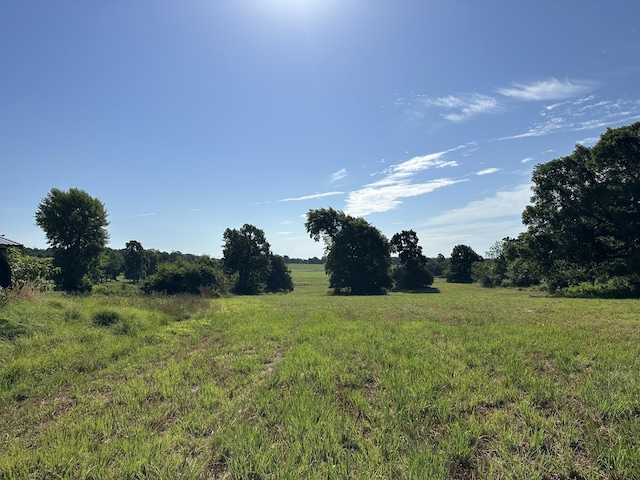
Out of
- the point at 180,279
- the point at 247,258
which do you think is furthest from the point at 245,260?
the point at 180,279

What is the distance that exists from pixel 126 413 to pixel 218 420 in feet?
5.06

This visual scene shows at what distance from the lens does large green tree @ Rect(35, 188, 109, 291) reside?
3991 cm

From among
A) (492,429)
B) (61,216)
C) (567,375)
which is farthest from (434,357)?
(61,216)

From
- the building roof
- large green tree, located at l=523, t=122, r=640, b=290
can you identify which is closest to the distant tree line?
large green tree, located at l=523, t=122, r=640, b=290

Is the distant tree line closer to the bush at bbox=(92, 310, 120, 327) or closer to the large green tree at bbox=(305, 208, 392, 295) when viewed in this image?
the large green tree at bbox=(305, 208, 392, 295)

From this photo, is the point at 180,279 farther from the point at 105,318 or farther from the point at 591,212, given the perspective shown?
the point at 591,212

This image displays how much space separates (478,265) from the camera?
77.4 meters

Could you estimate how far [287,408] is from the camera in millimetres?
4965

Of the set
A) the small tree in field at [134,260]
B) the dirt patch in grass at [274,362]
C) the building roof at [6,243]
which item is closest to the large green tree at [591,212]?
the dirt patch in grass at [274,362]

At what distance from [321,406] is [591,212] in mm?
33685

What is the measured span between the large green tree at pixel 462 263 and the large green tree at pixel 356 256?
40.9 metres

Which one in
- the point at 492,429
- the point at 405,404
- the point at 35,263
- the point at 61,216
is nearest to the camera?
the point at 492,429

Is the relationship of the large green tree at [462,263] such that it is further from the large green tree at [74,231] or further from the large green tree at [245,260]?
the large green tree at [74,231]

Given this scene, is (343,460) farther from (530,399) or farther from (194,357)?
(194,357)
